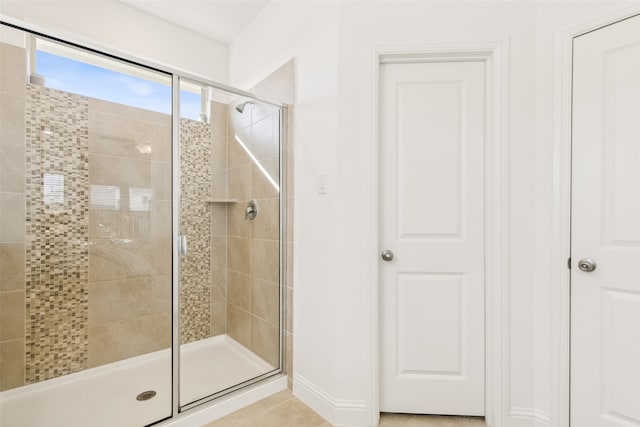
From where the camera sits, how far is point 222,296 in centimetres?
225

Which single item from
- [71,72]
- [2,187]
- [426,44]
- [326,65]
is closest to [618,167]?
[426,44]

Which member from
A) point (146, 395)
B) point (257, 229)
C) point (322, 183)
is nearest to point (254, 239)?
point (257, 229)

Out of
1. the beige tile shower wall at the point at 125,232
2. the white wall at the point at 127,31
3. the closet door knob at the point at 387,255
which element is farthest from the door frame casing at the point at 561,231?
the white wall at the point at 127,31

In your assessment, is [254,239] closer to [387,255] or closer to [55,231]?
[387,255]

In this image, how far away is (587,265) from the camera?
4.72ft

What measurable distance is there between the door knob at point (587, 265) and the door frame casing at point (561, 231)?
0.05 metres

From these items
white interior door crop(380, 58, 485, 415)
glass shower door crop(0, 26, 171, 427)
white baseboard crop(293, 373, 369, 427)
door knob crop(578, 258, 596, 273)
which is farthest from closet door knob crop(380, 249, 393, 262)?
glass shower door crop(0, 26, 171, 427)

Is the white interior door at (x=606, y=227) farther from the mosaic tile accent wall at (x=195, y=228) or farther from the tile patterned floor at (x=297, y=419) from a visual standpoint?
the mosaic tile accent wall at (x=195, y=228)

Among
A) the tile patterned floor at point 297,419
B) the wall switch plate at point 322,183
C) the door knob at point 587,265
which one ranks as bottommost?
the tile patterned floor at point 297,419

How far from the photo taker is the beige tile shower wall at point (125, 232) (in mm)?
1889

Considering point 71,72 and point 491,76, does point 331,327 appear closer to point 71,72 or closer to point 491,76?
point 491,76

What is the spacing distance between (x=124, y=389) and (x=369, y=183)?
6.15 feet

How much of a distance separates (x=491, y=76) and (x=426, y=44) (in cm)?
37

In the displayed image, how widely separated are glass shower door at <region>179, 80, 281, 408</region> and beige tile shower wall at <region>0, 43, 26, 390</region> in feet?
2.72
